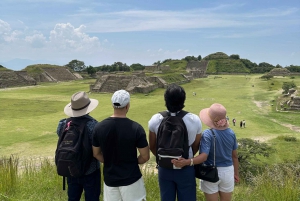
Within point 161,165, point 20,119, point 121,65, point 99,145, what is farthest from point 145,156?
point 121,65

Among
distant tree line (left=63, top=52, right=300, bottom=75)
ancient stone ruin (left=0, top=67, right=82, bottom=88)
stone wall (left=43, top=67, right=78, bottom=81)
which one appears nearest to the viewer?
ancient stone ruin (left=0, top=67, right=82, bottom=88)

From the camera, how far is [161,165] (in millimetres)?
2881

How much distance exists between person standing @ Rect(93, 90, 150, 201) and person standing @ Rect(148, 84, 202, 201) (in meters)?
0.24

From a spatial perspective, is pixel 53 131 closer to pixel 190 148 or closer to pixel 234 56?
pixel 190 148

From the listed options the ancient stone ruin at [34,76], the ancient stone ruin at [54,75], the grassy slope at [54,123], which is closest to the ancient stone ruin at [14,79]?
the ancient stone ruin at [34,76]

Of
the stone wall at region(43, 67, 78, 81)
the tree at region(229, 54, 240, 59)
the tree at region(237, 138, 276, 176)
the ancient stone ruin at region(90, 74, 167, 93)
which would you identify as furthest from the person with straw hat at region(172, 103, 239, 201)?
the tree at region(229, 54, 240, 59)

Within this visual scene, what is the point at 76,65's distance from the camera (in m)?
77.6

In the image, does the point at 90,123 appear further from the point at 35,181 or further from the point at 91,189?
the point at 35,181

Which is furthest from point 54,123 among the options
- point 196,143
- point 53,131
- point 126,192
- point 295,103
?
point 295,103

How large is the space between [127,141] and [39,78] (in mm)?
A: 52265

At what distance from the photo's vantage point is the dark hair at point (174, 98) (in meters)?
2.85

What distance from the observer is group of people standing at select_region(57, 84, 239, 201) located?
2.86 m

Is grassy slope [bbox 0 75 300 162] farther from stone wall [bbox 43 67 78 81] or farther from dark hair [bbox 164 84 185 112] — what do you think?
stone wall [bbox 43 67 78 81]

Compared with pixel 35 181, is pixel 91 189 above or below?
above
